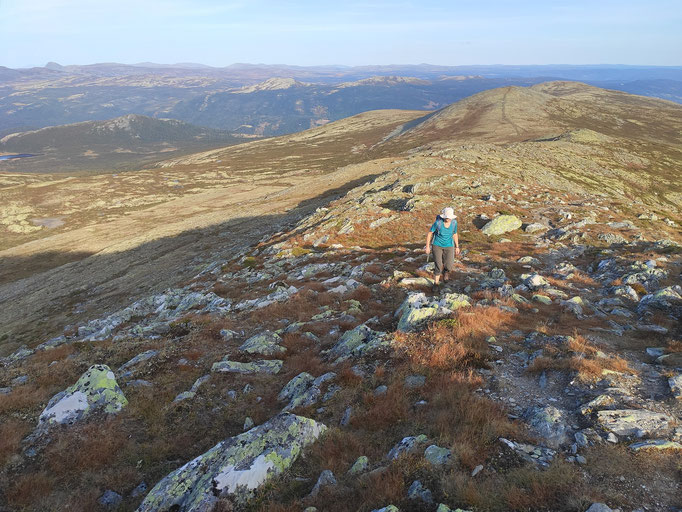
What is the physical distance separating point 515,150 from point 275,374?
10256 centimetres

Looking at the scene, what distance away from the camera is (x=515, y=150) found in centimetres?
9550

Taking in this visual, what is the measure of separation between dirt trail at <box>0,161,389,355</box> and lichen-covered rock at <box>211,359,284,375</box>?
2930cm

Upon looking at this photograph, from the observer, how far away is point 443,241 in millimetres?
17266

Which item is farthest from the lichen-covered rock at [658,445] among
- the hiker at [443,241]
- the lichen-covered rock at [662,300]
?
the hiker at [443,241]

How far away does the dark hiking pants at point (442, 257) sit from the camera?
1753 cm

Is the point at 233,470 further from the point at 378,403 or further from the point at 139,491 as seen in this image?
the point at 378,403

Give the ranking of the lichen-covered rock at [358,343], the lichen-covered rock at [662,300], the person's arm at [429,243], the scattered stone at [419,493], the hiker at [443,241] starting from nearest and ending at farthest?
1. the scattered stone at [419,493]
2. the lichen-covered rock at [358,343]
3. the lichen-covered rock at [662,300]
4. the hiker at [443,241]
5. the person's arm at [429,243]

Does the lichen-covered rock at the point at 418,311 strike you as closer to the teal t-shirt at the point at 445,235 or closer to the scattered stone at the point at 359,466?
the teal t-shirt at the point at 445,235

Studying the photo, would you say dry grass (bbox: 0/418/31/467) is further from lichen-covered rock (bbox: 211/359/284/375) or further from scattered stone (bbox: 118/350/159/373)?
lichen-covered rock (bbox: 211/359/284/375)

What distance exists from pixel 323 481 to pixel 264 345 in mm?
7649

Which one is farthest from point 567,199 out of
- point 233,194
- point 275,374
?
point 233,194

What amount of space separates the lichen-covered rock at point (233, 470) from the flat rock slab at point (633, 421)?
20.8 ft

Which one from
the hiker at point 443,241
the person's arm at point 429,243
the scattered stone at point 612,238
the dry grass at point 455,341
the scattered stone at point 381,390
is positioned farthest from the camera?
the scattered stone at point 612,238

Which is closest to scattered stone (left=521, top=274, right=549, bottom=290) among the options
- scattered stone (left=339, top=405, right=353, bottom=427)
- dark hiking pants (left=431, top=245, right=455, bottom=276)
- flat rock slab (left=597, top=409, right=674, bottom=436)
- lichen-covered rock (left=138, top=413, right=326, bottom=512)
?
dark hiking pants (left=431, top=245, right=455, bottom=276)
